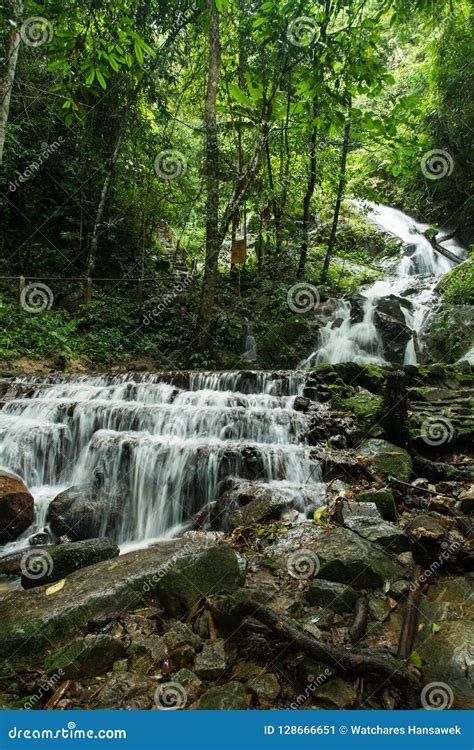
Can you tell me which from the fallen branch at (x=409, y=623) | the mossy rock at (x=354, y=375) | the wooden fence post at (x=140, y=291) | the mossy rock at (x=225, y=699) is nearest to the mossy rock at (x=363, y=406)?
the mossy rock at (x=354, y=375)

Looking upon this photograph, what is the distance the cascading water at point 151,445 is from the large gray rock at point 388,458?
2.59 feet

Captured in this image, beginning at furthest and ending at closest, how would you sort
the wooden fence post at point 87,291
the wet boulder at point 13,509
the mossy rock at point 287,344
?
the wooden fence post at point 87,291, the mossy rock at point 287,344, the wet boulder at point 13,509

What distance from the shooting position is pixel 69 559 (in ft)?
12.1

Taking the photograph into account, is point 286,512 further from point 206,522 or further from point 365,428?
point 365,428

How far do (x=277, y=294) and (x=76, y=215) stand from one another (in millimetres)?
7619

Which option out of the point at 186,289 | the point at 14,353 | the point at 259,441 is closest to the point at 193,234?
the point at 186,289

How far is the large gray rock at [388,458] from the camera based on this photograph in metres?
4.93

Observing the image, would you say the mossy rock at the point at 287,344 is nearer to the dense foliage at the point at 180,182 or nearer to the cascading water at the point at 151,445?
the dense foliage at the point at 180,182


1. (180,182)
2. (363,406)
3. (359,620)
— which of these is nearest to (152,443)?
(363,406)

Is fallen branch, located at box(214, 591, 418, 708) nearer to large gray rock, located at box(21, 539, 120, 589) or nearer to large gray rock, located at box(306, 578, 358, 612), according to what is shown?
large gray rock, located at box(306, 578, 358, 612)

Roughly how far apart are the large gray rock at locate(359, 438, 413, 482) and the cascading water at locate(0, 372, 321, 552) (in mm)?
789

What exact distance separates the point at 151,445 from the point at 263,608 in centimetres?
377

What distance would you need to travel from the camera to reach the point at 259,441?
6469mm

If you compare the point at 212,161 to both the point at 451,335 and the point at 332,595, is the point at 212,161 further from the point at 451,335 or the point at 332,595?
the point at 332,595
